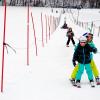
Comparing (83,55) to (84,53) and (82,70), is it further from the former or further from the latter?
(82,70)

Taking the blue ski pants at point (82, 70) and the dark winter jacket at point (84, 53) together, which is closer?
the dark winter jacket at point (84, 53)

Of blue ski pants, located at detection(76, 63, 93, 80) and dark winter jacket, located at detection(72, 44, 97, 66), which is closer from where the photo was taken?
dark winter jacket, located at detection(72, 44, 97, 66)

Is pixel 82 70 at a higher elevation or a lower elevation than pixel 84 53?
lower

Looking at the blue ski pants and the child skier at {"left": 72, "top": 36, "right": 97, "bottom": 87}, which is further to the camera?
the blue ski pants

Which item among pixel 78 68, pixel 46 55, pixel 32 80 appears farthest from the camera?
pixel 46 55

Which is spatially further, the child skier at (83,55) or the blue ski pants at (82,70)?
the blue ski pants at (82,70)

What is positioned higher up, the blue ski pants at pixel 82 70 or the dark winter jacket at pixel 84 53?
the dark winter jacket at pixel 84 53

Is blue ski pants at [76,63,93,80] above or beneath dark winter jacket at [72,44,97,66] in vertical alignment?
beneath

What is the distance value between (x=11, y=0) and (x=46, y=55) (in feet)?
504

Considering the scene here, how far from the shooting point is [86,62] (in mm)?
10172

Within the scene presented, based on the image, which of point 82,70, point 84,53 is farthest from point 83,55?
point 82,70

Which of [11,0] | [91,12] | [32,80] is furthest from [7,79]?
[11,0]

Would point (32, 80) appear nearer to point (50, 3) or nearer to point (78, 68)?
point (78, 68)

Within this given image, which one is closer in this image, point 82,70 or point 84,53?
point 84,53
